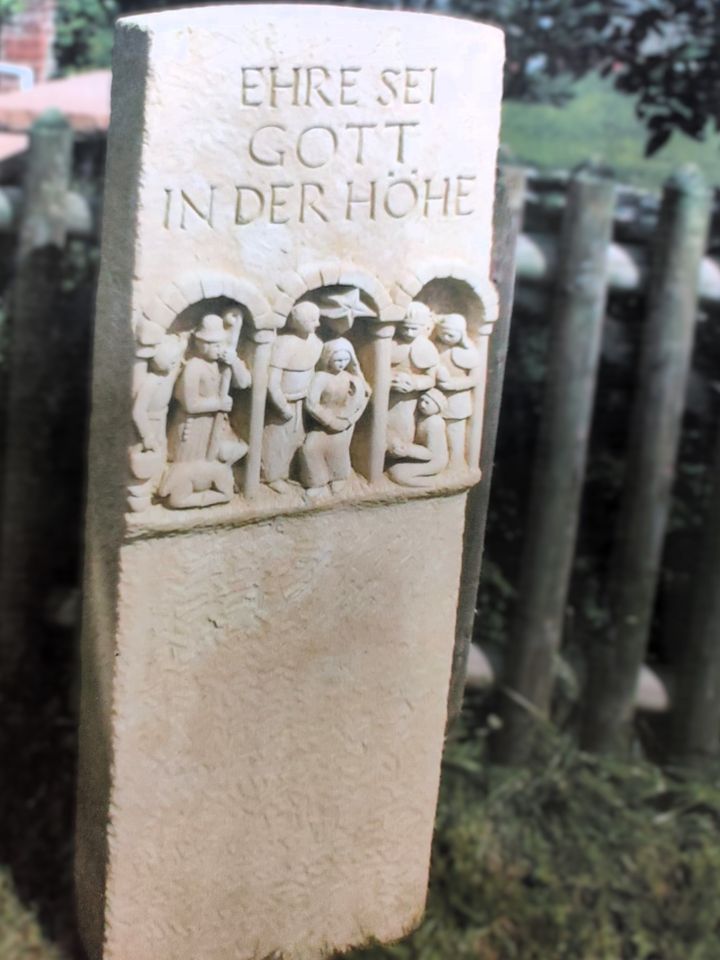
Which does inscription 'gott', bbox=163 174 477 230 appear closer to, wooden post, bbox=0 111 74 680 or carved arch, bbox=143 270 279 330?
carved arch, bbox=143 270 279 330

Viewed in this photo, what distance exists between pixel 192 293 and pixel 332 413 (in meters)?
0.22

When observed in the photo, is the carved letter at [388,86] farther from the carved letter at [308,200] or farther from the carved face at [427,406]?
the carved face at [427,406]

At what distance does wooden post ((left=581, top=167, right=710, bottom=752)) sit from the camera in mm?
2297

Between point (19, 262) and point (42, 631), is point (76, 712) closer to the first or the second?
point (42, 631)

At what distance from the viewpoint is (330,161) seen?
1.38 meters

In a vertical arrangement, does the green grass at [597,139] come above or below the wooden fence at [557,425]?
above

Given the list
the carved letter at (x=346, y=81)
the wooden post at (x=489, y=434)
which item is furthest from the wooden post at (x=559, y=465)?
the carved letter at (x=346, y=81)

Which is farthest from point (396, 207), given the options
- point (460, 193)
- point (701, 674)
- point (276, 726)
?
point (701, 674)

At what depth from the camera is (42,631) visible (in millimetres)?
2506

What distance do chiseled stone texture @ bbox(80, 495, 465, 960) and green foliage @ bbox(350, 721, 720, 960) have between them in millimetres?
246

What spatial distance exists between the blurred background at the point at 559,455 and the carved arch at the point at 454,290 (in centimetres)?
69

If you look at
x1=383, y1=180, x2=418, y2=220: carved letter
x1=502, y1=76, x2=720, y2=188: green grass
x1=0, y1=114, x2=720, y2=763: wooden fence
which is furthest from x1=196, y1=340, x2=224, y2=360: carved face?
x1=502, y1=76, x2=720, y2=188: green grass

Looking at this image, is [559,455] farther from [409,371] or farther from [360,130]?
[360,130]

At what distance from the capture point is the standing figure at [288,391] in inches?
56.2
